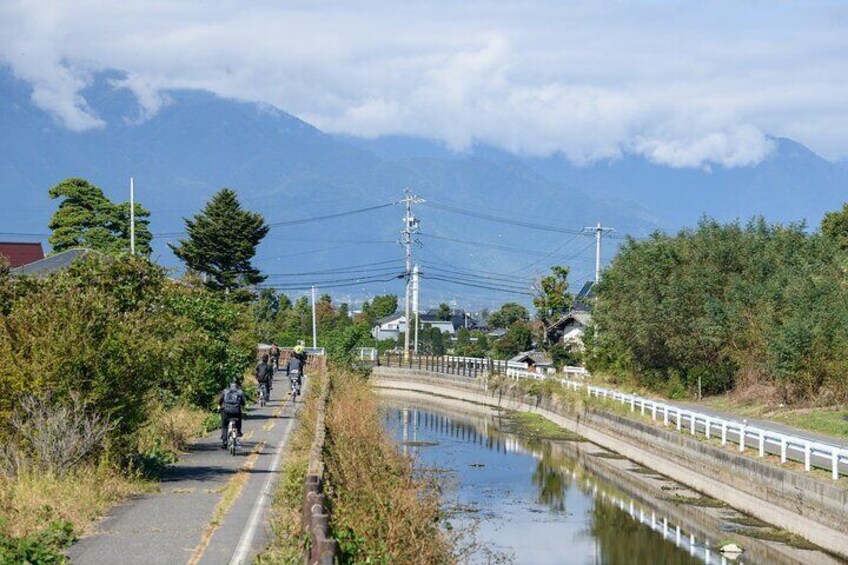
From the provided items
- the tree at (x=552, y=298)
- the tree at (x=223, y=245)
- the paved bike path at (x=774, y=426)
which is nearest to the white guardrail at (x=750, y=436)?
the paved bike path at (x=774, y=426)

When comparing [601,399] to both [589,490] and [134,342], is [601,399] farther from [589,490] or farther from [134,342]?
[134,342]

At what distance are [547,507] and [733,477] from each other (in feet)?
17.0

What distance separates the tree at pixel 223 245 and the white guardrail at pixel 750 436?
4211 cm

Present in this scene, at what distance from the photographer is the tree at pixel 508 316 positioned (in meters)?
174

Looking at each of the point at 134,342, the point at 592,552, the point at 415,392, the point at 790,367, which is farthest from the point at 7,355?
the point at 415,392

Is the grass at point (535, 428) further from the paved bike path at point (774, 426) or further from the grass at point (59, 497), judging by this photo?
the grass at point (59, 497)

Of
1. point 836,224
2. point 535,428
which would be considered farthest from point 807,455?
point 836,224

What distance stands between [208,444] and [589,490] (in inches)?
481

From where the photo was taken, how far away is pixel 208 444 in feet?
111

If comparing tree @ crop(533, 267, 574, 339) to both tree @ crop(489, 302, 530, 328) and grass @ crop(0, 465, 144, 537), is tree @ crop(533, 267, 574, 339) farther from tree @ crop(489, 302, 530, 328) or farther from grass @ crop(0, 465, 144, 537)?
grass @ crop(0, 465, 144, 537)

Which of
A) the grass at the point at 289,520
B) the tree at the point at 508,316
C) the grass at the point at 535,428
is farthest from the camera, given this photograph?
the tree at the point at 508,316

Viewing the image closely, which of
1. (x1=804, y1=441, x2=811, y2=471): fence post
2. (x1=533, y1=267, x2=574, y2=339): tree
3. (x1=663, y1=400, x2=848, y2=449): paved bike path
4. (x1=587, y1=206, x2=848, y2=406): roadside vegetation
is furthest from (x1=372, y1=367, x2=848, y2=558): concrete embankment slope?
(x1=533, y1=267, x2=574, y2=339): tree

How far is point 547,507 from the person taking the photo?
36.5 meters

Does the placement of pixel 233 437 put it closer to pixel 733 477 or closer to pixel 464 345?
pixel 733 477
